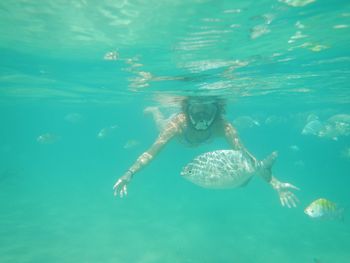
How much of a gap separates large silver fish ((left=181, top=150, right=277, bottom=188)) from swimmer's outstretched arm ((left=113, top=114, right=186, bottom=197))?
189cm

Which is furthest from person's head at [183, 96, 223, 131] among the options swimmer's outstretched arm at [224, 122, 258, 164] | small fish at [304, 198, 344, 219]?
small fish at [304, 198, 344, 219]

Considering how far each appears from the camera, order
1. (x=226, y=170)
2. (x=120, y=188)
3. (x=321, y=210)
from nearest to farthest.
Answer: (x=226, y=170), (x=120, y=188), (x=321, y=210)

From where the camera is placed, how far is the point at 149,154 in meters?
10.0

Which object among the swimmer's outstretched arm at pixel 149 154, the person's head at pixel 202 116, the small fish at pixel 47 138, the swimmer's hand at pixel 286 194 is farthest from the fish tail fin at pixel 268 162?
the small fish at pixel 47 138

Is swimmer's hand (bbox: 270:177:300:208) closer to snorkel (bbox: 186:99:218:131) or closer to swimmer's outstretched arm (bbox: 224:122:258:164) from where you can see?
swimmer's outstretched arm (bbox: 224:122:258:164)

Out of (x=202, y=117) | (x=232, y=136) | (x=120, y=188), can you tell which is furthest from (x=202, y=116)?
(x=120, y=188)

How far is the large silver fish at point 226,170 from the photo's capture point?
24.8 feet

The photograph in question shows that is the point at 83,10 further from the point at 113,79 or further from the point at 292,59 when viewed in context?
the point at 113,79

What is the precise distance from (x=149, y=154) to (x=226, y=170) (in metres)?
3.25

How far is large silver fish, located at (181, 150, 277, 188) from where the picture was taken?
7.55 meters

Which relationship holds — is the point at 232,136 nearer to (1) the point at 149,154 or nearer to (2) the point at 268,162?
(1) the point at 149,154

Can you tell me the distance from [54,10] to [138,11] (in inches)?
114

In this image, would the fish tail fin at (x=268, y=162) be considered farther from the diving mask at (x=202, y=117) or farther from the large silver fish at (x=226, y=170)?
the diving mask at (x=202, y=117)

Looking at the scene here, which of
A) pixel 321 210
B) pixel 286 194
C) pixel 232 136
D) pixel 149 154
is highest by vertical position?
pixel 149 154
